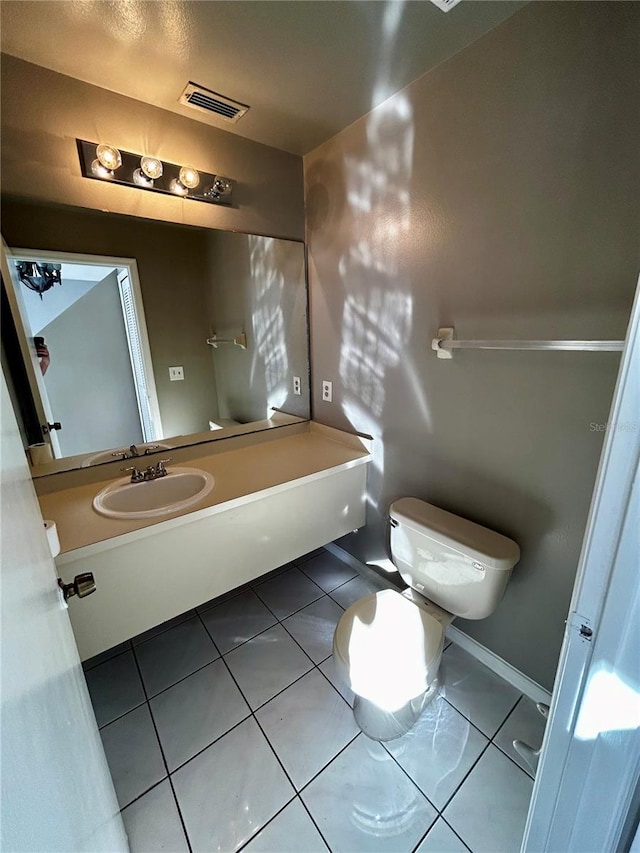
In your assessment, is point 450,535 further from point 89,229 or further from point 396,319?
point 89,229

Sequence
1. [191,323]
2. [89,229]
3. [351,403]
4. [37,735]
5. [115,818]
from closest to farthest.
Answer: [37,735], [115,818], [89,229], [191,323], [351,403]

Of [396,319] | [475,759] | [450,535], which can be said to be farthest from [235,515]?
[475,759]

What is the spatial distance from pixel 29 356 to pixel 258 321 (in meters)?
1.03

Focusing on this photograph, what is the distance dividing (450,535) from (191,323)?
1489mm

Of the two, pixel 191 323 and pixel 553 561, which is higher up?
pixel 191 323

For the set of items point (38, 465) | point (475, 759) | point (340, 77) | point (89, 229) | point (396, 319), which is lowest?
point (475, 759)

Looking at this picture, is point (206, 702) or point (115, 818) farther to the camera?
point (206, 702)

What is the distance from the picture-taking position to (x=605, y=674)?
0.62 m

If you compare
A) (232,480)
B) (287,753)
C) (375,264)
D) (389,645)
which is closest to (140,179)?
(375,264)

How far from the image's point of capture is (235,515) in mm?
1421

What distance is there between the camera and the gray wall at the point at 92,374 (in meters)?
1.39

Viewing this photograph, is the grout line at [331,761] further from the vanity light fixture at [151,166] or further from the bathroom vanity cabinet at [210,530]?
the vanity light fixture at [151,166]

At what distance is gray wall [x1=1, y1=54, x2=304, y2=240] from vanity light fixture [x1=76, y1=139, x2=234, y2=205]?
27 millimetres

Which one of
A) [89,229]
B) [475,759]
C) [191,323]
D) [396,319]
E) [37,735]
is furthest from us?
[191,323]
